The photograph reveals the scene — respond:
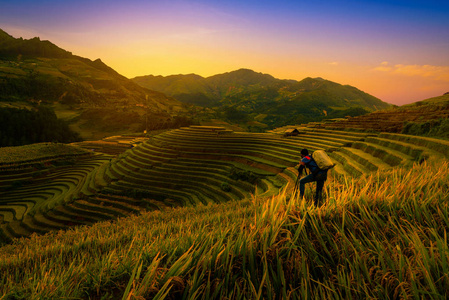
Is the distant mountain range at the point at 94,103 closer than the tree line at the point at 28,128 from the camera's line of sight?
No

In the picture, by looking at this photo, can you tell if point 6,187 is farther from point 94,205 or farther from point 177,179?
point 177,179

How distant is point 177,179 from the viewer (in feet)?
76.8

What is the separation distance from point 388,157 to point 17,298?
50.4 ft

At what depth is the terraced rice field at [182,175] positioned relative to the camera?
1422cm

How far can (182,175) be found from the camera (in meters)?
23.7

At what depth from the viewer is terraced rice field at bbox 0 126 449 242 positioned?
1422 centimetres

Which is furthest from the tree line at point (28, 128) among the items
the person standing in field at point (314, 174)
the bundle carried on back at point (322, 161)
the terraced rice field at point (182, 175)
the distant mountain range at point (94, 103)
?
the bundle carried on back at point (322, 161)

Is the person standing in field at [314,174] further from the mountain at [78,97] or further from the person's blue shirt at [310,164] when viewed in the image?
the mountain at [78,97]

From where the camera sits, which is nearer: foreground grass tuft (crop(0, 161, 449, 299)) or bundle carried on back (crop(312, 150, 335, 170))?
foreground grass tuft (crop(0, 161, 449, 299))

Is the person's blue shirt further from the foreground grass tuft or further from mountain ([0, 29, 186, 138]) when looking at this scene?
mountain ([0, 29, 186, 138])

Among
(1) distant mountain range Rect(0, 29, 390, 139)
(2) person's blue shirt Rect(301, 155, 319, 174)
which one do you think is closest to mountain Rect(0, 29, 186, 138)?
(1) distant mountain range Rect(0, 29, 390, 139)

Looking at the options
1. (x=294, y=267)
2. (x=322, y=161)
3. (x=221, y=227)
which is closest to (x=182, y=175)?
(x=322, y=161)

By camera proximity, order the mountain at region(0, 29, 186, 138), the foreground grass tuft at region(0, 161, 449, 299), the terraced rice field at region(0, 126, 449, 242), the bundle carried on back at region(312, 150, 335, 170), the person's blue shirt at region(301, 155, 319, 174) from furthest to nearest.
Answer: the mountain at region(0, 29, 186, 138) < the terraced rice field at region(0, 126, 449, 242) < the person's blue shirt at region(301, 155, 319, 174) < the bundle carried on back at region(312, 150, 335, 170) < the foreground grass tuft at region(0, 161, 449, 299)

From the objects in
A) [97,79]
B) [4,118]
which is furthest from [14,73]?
[4,118]
